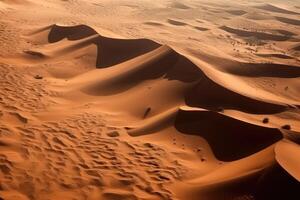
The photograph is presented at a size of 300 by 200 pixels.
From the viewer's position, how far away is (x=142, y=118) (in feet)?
24.5

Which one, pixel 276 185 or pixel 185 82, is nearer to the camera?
pixel 276 185

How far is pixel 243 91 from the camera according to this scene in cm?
838

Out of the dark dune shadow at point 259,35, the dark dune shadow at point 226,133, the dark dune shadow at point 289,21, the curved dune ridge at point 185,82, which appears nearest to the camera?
the dark dune shadow at point 226,133

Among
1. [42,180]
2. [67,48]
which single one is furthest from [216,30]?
[42,180]

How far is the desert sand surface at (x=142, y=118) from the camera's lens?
512cm

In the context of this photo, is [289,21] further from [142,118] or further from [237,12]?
[142,118]

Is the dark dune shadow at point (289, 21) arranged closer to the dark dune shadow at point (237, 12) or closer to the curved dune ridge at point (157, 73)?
the dark dune shadow at point (237, 12)

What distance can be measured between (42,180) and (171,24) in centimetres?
1379

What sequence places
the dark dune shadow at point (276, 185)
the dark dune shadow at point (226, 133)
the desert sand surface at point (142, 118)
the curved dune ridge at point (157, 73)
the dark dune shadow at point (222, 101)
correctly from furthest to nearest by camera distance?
the curved dune ridge at point (157, 73), the dark dune shadow at point (222, 101), the dark dune shadow at point (226, 133), the desert sand surface at point (142, 118), the dark dune shadow at point (276, 185)

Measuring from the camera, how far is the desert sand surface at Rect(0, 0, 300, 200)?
512cm

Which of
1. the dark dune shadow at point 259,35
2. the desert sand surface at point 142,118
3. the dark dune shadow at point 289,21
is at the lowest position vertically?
the desert sand surface at point 142,118

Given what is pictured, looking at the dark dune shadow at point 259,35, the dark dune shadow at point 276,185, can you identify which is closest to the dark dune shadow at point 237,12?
the dark dune shadow at point 259,35

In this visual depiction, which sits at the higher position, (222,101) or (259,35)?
(259,35)

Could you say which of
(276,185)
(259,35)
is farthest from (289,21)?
(276,185)
